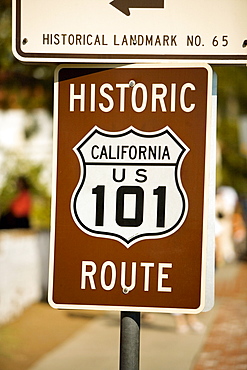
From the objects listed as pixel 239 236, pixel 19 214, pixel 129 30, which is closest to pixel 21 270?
pixel 19 214

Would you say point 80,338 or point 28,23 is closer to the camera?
point 28,23

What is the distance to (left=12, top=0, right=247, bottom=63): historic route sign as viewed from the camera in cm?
260

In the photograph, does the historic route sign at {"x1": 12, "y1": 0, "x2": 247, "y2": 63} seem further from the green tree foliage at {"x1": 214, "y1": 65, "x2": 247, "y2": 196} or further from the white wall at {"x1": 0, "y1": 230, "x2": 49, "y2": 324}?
the green tree foliage at {"x1": 214, "y1": 65, "x2": 247, "y2": 196}

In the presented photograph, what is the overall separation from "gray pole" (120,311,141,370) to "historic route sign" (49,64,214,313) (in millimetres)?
73

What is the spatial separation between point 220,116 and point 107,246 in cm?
1887

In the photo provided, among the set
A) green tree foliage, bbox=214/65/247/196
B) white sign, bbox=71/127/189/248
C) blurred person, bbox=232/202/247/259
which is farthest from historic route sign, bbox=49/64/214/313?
green tree foliage, bbox=214/65/247/196

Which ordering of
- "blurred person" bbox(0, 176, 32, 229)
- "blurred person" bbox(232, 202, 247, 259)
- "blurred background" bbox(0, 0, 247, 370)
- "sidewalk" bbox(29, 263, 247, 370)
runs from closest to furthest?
"sidewalk" bbox(29, 263, 247, 370)
"blurred background" bbox(0, 0, 247, 370)
"blurred person" bbox(0, 176, 32, 229)
"blurred person" bbox(232, 202, 247, 259)

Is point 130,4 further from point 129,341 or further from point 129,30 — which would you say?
point 129,341

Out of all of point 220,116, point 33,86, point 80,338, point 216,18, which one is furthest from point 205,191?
point 220,116

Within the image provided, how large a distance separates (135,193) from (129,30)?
0.60 m

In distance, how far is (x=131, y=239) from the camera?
2.61m

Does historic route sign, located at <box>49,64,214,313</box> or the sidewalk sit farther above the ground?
historic route sign, located at <box>49,64,214,313</box>

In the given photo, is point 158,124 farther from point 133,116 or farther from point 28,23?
Answer: point 28,23

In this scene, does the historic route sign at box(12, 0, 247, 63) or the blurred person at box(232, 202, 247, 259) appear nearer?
the historic route sign at box(12, 0, 247, 63)
